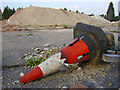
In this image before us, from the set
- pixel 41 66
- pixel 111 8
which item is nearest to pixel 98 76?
pixel 41 66

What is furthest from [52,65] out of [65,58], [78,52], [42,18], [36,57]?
[42,18]

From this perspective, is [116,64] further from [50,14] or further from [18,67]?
[50,14]

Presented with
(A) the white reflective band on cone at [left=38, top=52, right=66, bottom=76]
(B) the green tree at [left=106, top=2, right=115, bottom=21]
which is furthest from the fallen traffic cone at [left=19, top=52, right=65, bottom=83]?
(B) the green tree at [left=106, top=2, right=115, bottom=21]

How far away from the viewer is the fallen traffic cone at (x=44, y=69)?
2763 millimetres

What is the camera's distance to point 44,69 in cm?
288

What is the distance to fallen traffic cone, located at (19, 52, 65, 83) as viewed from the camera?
2.76 metres

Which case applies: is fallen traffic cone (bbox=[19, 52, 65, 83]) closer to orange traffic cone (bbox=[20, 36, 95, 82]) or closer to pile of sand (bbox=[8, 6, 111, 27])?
orange traffic cone (bbox=[20, 36, 95, 82])

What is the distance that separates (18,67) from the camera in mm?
3854

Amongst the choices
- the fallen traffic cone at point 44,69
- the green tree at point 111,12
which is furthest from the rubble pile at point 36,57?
the green tree at point 111,12

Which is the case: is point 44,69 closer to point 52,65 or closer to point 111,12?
point 52,65

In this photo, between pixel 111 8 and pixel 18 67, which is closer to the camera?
pixel 18 67

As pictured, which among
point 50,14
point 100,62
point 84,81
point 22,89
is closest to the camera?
point 22,89

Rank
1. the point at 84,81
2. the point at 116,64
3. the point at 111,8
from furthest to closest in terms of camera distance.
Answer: the point at 111,8, the point at 116,64, the point at 84,81

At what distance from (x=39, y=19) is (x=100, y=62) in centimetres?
2658
